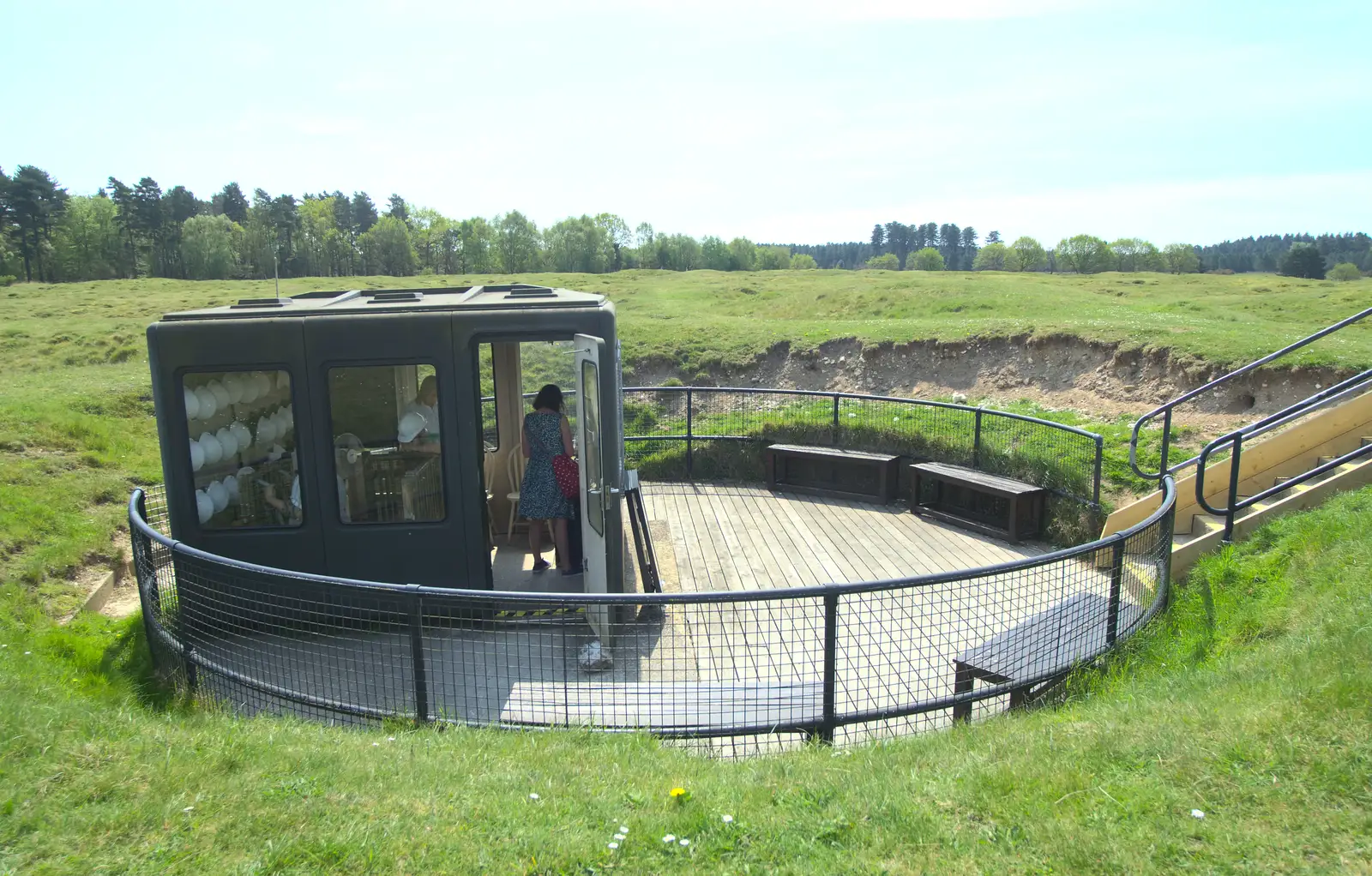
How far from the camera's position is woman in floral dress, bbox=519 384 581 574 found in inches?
297

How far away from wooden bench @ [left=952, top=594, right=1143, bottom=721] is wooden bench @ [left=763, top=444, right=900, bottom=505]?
530 centimetres

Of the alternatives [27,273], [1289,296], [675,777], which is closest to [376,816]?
[675,777]

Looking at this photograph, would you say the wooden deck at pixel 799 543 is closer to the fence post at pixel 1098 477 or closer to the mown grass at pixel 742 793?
the fence post at pixel 1098 477

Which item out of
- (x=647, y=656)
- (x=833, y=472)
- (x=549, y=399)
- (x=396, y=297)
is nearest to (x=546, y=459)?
(x=549, y=399)

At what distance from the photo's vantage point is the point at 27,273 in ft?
238

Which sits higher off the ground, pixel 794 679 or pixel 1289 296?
pixel 1289 296

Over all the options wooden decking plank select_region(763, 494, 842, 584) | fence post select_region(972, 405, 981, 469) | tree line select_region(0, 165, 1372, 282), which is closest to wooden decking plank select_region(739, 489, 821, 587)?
wooden decking plank select_region(763, 494, 842, 584)

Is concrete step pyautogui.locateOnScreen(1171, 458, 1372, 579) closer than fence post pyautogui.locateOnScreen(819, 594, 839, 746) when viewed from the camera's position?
No

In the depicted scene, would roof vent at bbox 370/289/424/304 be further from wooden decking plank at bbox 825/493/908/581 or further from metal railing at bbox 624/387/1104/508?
wooden decking plank at bbox 825/493/908/581

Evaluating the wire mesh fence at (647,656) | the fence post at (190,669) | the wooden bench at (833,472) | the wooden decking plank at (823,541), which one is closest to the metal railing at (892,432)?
the wooden bench at (833,472)

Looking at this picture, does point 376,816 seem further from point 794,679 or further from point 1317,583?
point 1317,583

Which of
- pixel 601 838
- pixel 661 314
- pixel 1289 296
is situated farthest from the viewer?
pixel 661 314

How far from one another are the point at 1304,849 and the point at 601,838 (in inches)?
100

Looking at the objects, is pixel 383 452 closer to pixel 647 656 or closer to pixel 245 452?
pixel 245 452
